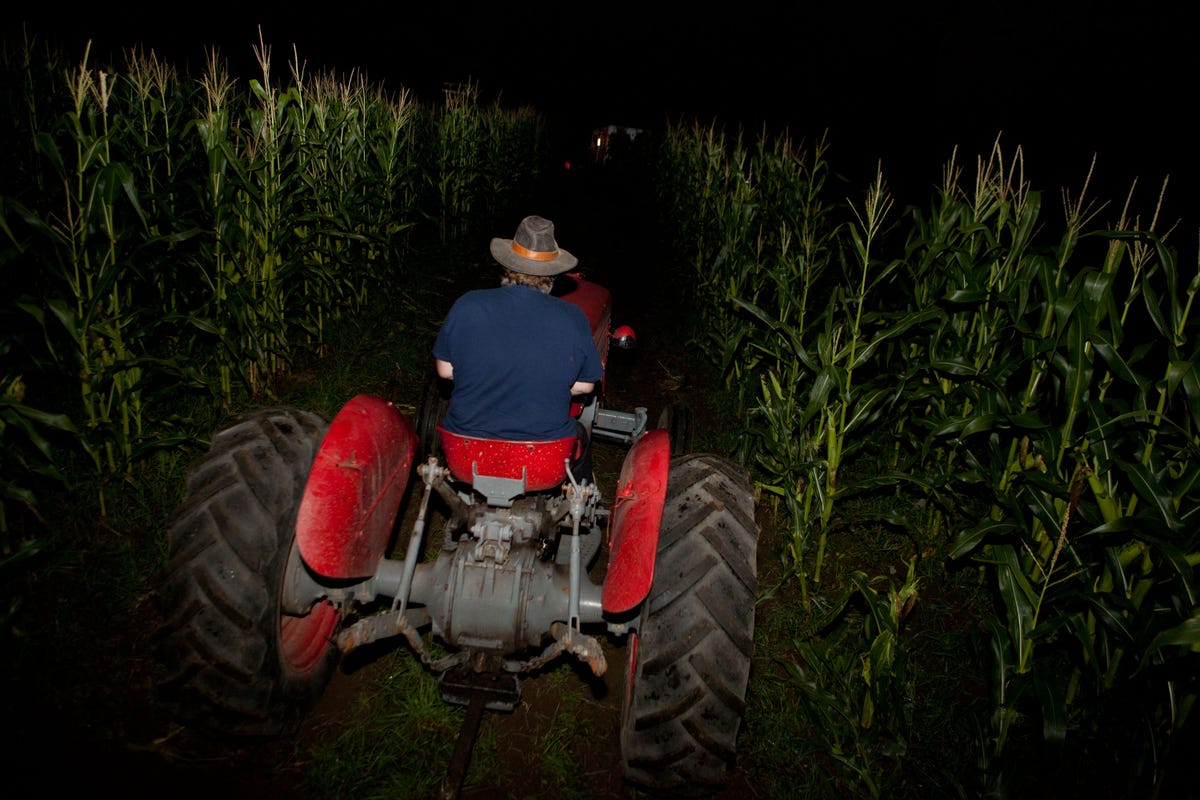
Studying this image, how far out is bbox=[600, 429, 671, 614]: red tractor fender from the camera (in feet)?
7.06

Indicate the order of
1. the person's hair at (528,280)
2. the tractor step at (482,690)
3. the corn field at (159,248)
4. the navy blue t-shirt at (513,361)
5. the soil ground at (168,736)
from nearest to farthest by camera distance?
the tractor step at (482,690)
the soil ground at (168,736)
the navy blue t-shirt at (513,361)
the person's hair at (528,280)
the corn field at (159,248)

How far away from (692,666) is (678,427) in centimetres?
208

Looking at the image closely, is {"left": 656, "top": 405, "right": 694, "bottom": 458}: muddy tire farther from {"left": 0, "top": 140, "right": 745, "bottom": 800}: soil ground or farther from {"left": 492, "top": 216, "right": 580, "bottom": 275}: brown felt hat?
{"left": 492, "top": 216, "right": 580, "bottom": 275}: brown felt hat

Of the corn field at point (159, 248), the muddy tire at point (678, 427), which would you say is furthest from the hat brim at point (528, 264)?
the corn field at point (159, 248)

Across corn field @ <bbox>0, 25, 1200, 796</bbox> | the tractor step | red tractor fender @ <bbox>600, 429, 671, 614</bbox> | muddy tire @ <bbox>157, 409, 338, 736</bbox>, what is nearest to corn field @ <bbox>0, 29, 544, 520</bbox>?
corn field @ <bbox>0, 25, 1200, 796</bbox>

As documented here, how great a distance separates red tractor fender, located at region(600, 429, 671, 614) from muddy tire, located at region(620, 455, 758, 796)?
17 cm

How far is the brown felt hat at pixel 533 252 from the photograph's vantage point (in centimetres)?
274

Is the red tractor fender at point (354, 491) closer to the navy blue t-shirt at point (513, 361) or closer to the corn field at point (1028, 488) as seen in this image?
the navy blue t-shirt at point (513, 361)

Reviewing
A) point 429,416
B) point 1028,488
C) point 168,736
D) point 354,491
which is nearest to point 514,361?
point 354,491

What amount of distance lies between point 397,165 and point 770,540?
6794 millimetres

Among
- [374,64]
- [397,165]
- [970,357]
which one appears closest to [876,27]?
[374,64]

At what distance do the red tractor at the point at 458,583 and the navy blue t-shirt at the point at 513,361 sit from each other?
10 cm

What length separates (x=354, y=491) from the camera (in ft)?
7.49

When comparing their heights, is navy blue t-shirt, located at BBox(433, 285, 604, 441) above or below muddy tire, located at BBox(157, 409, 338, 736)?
above
